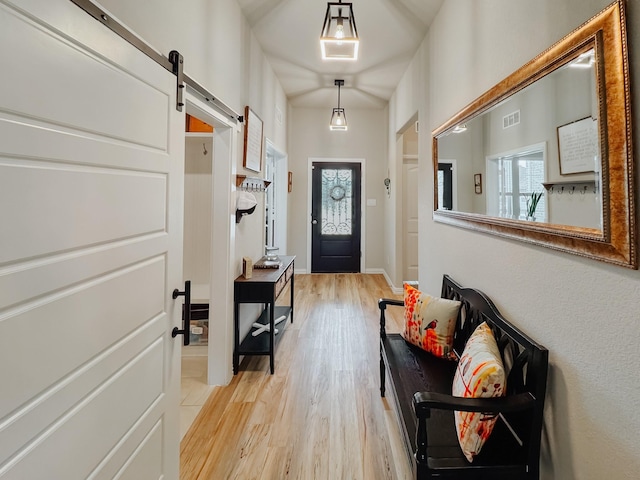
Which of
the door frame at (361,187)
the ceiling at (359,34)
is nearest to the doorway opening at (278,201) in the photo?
the door frame at (361,187)

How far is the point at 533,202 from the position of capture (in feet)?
4.41

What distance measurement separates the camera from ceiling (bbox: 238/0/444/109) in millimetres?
2752

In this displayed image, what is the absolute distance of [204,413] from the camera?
2086 mm

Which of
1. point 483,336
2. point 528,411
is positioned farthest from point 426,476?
point 483,336

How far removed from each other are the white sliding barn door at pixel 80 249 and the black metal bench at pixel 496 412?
1.00 m

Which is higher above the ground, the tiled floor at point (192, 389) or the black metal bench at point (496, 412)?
the black metal bench at point (496, 412)

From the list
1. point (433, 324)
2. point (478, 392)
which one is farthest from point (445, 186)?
point (478, 392)

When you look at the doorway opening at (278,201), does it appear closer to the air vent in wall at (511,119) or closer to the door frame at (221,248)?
the door frame at (221,248)

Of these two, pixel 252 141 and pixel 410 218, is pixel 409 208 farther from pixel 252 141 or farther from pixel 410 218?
pixel 252 141

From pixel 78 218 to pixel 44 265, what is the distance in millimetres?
154

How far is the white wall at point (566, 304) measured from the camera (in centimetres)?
90

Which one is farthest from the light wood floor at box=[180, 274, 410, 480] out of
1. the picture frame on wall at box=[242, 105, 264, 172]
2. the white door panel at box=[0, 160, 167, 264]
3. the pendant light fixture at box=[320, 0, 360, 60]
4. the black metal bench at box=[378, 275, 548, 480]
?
the pendant light fixture at box=[320, 0, 360, 60]

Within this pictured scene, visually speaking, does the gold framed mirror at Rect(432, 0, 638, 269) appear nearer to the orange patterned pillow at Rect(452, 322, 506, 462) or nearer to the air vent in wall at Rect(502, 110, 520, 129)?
the air vent in wall at Rect(502, 110, 520, 129)

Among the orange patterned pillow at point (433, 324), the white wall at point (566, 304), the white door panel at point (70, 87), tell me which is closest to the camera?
the white door panel at point (70, 87)
